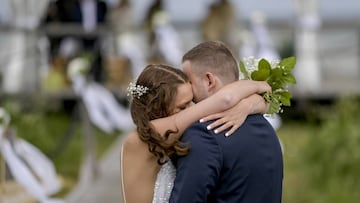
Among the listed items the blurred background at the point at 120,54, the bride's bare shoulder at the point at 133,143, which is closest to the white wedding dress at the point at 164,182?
the bride's bare shoulder at the point at 133,143

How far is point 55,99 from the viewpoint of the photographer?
675 inches

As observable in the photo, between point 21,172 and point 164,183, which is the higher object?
point 164,183

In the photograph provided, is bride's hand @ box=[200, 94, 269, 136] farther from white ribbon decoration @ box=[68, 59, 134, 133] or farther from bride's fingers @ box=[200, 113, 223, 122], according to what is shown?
white ribbon decoration @ box=[68, 59, 134, 133]

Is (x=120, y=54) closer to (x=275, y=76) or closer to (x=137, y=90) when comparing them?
(x=275, y=76)

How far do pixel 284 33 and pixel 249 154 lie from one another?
634 inches

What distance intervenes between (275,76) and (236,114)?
1.30ft

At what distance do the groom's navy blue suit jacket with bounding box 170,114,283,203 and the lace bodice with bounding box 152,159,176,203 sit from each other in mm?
67

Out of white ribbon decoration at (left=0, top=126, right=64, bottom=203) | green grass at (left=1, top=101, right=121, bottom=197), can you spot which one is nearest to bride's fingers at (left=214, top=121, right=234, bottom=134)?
white ribbon decoration at (left=0, top=126, right=64, bottom=203)

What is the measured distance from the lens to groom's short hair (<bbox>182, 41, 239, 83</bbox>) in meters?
4.05

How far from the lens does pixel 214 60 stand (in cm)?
405

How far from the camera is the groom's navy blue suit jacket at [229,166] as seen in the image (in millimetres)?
3852

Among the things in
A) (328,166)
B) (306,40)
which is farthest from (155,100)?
(306,40)

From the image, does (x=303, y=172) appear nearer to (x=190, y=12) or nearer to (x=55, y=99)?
(x=55, y=99)

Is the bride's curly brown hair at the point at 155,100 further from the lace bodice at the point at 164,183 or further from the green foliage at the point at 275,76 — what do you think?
the green foliage at the point at 275,76
